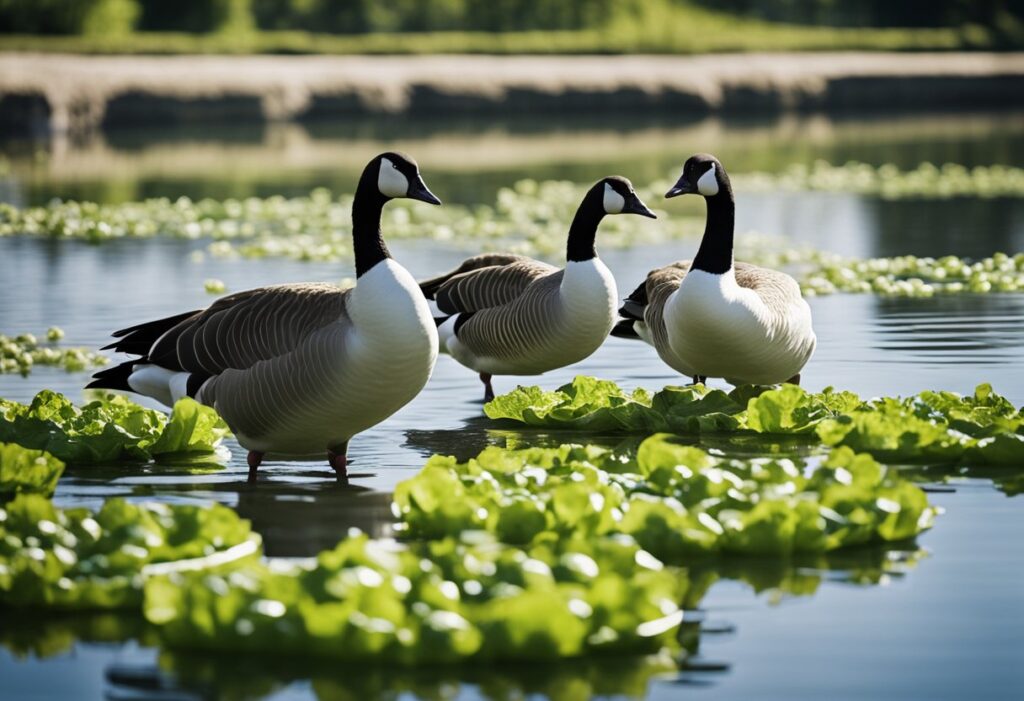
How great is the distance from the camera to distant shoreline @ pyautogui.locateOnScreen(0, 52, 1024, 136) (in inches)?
1941

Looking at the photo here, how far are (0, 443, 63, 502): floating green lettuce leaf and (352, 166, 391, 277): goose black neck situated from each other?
180 centimetres

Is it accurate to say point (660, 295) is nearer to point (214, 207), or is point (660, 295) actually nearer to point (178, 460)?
point (178, 460)

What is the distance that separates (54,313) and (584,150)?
24.7 m

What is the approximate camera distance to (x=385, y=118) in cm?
5497

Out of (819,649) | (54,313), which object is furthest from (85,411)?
(54,313)

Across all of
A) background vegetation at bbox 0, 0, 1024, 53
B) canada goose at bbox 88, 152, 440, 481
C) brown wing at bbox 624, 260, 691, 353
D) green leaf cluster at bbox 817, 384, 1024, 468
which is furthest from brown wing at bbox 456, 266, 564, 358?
background vegetation at bbox 0, 0, 1024, 53

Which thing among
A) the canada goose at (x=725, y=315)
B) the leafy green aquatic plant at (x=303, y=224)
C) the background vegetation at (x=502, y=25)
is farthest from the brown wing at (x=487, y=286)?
the background vegetation at (x=502, y=25)

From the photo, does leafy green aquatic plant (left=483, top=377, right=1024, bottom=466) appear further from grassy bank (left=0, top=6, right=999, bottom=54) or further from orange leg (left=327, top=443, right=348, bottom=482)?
grassy bank (left=0, top=6, right=999, bottom=54)

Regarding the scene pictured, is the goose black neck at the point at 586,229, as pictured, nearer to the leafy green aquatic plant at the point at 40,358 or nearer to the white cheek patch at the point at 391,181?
the white cheek patch at the point at 391,181

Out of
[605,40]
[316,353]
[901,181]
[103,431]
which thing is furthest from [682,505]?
[605,40]

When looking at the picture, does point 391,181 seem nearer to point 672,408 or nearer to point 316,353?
point 316,353

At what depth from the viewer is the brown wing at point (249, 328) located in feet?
31.0

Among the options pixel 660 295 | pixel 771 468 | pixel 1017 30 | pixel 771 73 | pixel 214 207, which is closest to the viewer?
pixel 771 468

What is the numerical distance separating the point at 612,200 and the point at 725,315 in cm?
165
